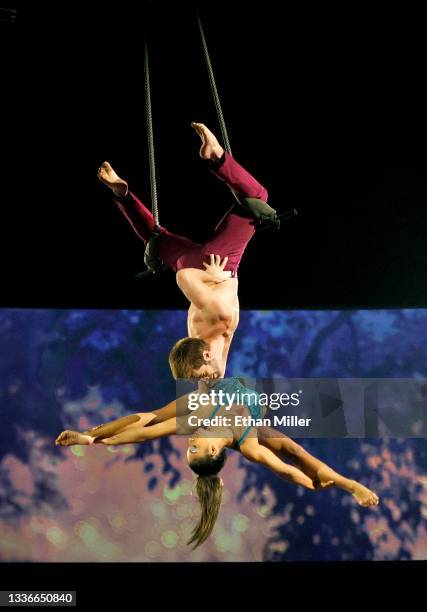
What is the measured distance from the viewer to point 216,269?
3.62 meters

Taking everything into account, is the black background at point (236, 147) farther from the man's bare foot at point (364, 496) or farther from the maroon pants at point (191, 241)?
the man's bare foot at point (364, 496)

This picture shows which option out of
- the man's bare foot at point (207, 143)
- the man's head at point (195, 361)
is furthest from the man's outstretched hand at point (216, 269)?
the man's bare foot at point (207, 143)

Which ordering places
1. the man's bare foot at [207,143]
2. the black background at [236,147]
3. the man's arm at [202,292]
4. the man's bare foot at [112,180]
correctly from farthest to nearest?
the black background at [236,147]
the man's arm at [202,292]
the man's bare foot at [112,180]
the man's bare foot at [207,143]

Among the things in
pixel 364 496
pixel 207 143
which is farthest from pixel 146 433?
pixel 207 143

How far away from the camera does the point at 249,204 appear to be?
3373 mm

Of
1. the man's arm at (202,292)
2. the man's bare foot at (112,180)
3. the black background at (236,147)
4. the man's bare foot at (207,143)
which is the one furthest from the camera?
the black background at (236,147)

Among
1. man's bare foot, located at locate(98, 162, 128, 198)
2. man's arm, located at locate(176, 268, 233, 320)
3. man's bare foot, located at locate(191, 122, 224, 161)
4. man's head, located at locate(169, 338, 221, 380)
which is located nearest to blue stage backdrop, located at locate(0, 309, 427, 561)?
man's head, located at locate(169, 338, 221, 380)

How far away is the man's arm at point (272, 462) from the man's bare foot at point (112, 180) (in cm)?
137

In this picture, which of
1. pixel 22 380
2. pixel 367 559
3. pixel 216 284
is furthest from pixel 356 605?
pixel 22 380

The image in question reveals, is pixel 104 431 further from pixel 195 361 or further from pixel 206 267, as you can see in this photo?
pixel 206 267

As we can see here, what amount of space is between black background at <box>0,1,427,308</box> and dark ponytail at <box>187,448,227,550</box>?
0.84 meters

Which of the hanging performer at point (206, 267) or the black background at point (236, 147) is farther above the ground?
the black background at point (236, 147)

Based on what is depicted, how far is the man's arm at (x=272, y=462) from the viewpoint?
3.73 meters

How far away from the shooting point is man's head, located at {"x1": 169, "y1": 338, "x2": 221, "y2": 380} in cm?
371
